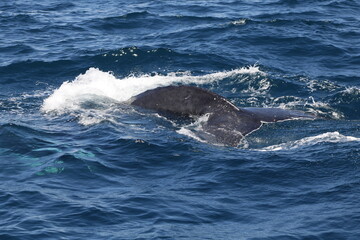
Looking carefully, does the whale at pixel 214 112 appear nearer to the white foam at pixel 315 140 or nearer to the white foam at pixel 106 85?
the white foam at pixel 315 140

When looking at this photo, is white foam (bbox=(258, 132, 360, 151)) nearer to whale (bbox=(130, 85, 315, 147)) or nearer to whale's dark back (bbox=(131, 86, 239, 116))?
whale (bbox=(130, 85, 315, 147))

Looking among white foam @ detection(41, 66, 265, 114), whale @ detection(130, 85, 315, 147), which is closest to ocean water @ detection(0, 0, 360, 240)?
white foam @ detection(41, 66, 265, 114)

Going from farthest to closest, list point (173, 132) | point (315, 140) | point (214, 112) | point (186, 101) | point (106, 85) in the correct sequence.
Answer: point (106, 85)
point (186, 101)
point (173, 132)
point (214, 112)
point (315, 140)

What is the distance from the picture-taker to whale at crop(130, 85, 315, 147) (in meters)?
15.6

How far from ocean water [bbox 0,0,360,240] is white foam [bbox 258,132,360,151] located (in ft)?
0.22

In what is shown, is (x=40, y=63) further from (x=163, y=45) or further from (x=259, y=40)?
(x=259, y=40)

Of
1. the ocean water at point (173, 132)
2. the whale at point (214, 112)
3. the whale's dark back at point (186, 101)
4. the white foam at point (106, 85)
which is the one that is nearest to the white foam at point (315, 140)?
the ocean water at point (173, 132)

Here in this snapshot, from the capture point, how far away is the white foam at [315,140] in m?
15.3

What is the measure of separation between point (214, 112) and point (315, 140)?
Answer: 8.61 ft

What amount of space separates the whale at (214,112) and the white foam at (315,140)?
88cm

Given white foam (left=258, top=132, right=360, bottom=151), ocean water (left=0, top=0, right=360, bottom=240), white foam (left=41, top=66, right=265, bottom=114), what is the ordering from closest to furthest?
ocean water (left=0, top=0, right=360, bottom=240) → white foam (left=258, top=132, right=360, bottom=151) → white foam (left=41, top=66, right=265, bottom=114)

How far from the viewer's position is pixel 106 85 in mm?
21594

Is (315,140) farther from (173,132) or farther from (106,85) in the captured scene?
(106,85)

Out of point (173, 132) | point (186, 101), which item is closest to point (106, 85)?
point (186, 101)
